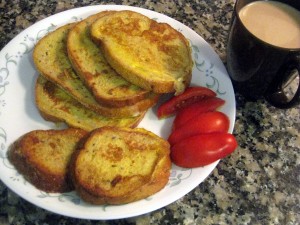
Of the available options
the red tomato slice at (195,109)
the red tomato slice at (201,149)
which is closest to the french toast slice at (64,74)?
the red tomato slice at (195,109)

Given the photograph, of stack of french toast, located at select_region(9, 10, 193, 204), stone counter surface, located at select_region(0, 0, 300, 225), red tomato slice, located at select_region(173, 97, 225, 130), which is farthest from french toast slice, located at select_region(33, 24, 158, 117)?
stone counter surface, located at select_region(0, 0, 300, 225)

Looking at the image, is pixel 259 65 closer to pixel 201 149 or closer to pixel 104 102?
pixel 201 149

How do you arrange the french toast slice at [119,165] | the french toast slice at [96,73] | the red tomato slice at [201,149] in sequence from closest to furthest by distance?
the french toast slice at [119,165]
the red tomato slice at [201,149]
the french toast slice at [96,73]

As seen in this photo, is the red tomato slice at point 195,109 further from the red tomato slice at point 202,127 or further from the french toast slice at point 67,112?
the french toast slice at point 67,112

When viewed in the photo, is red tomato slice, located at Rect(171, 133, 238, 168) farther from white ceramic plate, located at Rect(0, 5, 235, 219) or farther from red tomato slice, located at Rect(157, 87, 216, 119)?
red tomato slice, located at Rect(157, 87, 216, 119)

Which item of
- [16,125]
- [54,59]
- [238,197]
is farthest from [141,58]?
[238,197]

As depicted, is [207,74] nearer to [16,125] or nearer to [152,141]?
[152,141]

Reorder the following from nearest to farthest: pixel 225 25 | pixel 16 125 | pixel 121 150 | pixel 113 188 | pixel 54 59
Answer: pixel 113 188 → pixel 121 150 → pixel 16 125 → pixel 54 59 → pixel 225 25
